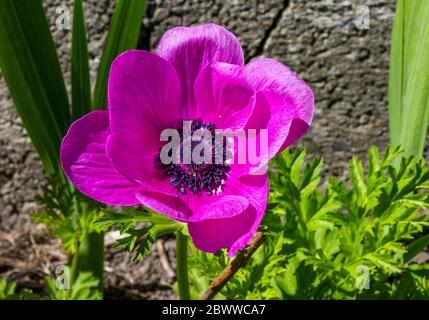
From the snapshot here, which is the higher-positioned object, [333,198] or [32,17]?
[32,17]

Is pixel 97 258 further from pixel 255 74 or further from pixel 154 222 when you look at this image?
pixel 255 74

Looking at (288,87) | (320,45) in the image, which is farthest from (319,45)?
(288,87)

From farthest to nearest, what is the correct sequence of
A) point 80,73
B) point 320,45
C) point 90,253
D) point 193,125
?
point 320,45 < point 90,253 < point 80,73 < point 193,125

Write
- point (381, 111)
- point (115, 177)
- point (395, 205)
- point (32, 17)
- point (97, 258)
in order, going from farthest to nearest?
point (381, 111), point (97, 258), point (32, 17), point (395, 205), point (115, 177)

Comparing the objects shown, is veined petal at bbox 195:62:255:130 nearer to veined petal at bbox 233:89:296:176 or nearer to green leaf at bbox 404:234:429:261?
veined petal at bbox 233:89:296:176

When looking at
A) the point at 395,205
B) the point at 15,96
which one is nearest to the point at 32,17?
the point at 15,96

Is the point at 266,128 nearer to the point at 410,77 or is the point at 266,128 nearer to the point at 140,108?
the point at 140,108

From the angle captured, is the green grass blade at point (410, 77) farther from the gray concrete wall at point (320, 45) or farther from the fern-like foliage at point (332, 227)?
the gray concrete wall at point (320, 45)
